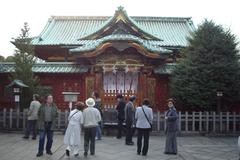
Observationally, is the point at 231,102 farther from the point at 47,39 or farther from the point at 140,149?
the point at 47,39

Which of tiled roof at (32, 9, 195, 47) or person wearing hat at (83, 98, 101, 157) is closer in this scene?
person wearing hat at (83, 98, 101, 157)

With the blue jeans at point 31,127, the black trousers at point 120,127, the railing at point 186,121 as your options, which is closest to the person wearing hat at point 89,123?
A: the black trousers at point 120,127

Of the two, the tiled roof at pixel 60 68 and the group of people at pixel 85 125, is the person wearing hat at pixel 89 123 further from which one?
the tiled roof at pixel 60 68

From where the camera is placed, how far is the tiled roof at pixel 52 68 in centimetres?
2303

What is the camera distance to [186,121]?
19.0m

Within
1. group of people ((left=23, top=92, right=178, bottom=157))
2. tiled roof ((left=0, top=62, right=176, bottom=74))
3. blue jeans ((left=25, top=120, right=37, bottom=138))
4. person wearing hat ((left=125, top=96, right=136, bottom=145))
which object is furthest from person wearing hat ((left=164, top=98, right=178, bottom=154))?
tiled roof ((left=0, top=62, right=176, bottom=74))

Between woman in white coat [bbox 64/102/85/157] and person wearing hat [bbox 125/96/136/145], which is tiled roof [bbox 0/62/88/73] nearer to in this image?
person wearing hat [bbox 125/96/136/145]

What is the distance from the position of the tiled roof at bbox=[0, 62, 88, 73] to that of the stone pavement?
6.20 m

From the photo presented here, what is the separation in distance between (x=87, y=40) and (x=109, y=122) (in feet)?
26.6

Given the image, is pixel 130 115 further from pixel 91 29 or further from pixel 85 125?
pixel 91 29

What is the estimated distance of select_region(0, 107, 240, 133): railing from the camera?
750 inches

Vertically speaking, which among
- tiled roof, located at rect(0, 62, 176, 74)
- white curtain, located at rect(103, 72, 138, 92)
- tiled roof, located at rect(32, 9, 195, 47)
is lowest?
white curtain, located at rect(103, 72, 138, 92)

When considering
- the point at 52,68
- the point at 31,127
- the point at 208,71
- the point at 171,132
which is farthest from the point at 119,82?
the point at 171,132

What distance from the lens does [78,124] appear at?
12.2 m
